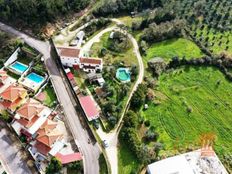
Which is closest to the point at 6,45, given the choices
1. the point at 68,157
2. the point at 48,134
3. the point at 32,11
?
the point at 32,11

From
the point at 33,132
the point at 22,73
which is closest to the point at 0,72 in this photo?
the point at 22,73

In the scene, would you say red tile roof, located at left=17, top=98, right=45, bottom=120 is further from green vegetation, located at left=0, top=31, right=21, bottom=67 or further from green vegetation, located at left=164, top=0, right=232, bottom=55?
green vegetation, located at left=164, top=0, right=232, bottom=55

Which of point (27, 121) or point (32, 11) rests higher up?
point (32, 11)

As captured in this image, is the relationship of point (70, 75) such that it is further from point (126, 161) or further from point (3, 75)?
point (126, 161)

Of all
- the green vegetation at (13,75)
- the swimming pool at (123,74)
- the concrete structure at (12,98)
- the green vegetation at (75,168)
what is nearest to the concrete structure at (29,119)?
the concrete structure at (12,98)

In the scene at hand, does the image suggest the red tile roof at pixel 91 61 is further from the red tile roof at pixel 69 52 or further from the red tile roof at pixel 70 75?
the red tile roof at pixel 70 75

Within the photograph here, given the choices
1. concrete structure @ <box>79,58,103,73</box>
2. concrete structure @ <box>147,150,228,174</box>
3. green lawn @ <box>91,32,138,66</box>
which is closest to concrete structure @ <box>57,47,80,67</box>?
concrete structure @ <box>79,58,103,73</box>
